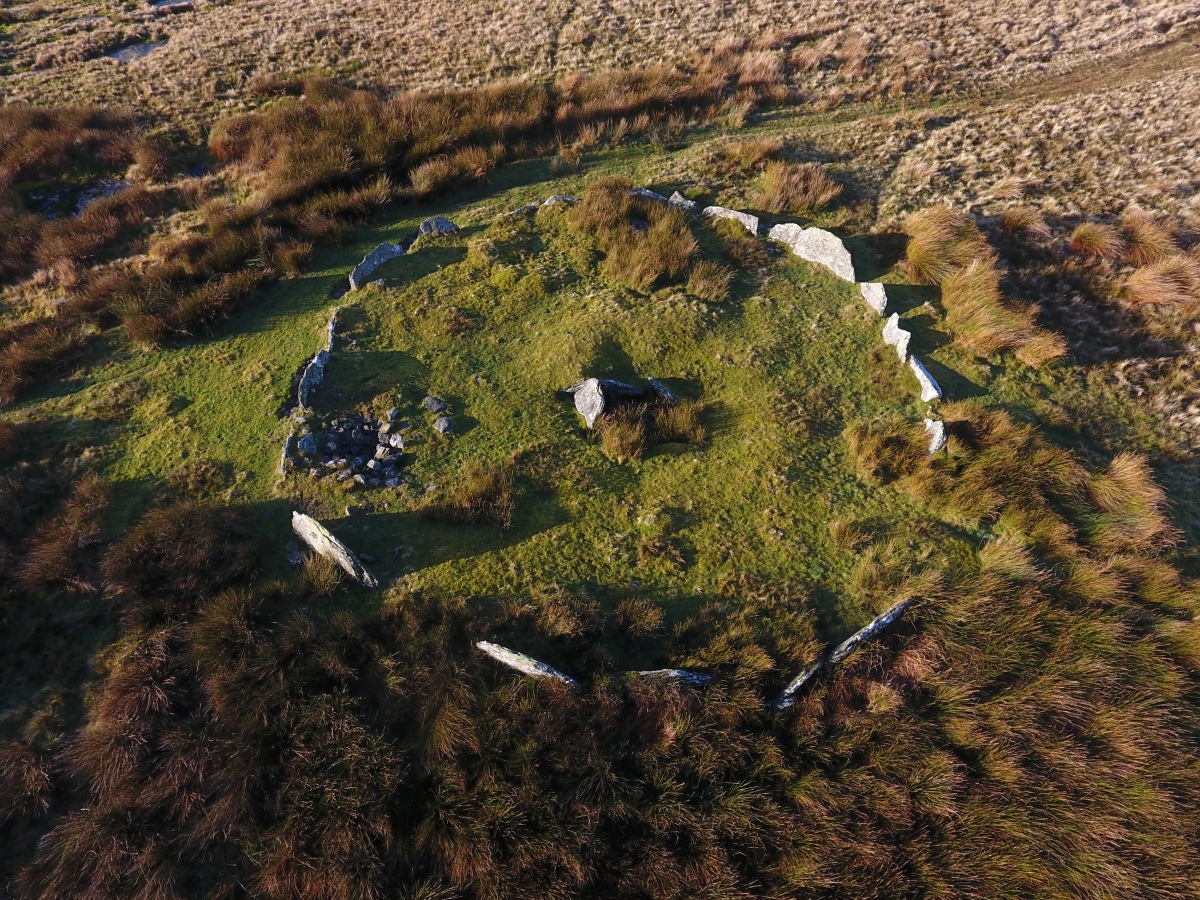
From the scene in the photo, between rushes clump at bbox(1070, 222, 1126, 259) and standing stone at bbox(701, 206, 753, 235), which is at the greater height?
standing stone at bbox(701, 206, 753, 235)

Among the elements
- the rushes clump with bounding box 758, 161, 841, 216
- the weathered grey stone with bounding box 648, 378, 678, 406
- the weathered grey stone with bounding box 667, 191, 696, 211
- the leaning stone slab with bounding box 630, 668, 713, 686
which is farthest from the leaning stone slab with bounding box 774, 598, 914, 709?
the weathered grey stone with bounding box 667, 191, 696, 211

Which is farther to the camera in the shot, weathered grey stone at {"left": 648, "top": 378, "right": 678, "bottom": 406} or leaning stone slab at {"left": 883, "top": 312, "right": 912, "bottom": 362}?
leaning stone slab at {"left": 883, "top": 312, "right": 912, "bottom": 362}

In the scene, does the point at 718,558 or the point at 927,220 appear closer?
the point at 718,558

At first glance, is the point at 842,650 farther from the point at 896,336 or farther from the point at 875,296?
the point at 875,296

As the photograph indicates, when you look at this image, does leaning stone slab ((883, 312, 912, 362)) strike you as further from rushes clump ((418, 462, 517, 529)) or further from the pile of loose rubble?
the pile of loose rubble

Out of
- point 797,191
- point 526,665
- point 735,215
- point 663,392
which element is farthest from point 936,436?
point 797,191

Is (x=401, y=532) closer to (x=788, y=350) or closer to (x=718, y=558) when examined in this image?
(x=718, y=558)

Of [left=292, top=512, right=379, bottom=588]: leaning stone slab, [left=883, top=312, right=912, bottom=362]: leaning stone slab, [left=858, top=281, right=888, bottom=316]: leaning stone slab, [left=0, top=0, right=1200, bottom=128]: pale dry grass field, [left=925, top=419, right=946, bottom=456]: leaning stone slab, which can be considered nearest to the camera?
[left=292, top=512, right=379, bottom=588]: leaning stone slab

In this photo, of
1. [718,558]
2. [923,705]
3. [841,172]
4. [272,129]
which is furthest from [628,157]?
[923,705]
